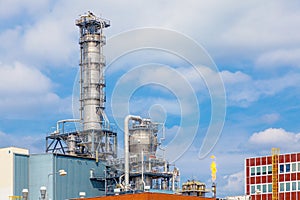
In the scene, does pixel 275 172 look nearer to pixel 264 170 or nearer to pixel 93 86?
pixel 264 170

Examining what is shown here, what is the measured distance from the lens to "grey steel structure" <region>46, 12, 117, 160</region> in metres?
96.3

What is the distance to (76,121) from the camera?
99.9 meters

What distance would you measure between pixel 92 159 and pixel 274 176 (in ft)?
127

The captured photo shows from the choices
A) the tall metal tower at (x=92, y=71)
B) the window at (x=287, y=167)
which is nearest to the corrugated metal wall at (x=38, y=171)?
the tall metal tower at (x=92, y=71)

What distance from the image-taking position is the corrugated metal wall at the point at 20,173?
86.4 metres

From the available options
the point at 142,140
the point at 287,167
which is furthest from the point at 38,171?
the point at 287,167

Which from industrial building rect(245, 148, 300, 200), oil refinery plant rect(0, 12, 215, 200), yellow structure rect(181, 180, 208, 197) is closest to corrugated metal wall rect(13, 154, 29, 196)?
oil refinery plant rect(0, 12, 215, 200)

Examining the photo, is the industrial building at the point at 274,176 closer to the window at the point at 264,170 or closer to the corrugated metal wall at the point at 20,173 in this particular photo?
the window at the point at 264,170

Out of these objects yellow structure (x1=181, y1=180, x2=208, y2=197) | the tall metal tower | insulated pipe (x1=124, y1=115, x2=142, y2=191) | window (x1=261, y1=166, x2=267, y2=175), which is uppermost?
the tall metal tower

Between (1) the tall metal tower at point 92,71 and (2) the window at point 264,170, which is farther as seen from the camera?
(2) the window at point 264,170

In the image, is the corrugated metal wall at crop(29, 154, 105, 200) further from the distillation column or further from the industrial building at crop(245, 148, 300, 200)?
the industrial building at crop(245, 148, 300, 200)

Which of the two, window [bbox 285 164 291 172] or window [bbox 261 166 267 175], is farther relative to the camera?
window [bbox 261 166 267 175]

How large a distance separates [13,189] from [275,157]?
50083mm

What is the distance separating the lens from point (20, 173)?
286 feet
